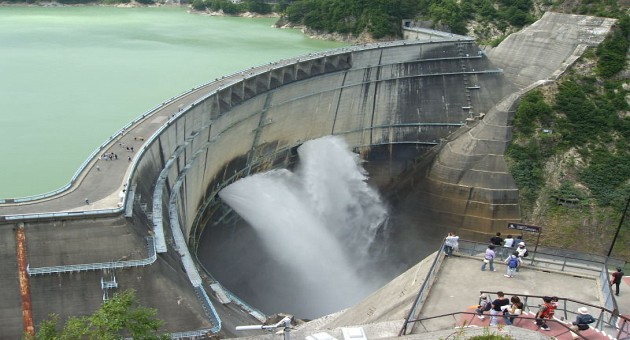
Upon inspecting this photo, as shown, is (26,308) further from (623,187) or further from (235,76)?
(623,187)

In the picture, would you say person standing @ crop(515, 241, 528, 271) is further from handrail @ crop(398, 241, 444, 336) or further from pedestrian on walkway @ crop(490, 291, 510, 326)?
pedestrian on walkway @ crop(490, 291, 510, 326)

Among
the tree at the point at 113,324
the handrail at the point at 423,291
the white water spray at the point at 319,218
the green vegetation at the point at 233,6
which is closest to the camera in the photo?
the handrail at the point at 423,291

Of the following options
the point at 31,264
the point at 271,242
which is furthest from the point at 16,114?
the point at 31,264

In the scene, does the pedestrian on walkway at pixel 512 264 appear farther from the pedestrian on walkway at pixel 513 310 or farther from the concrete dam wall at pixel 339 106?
the concrete dam wall at pixel 339 106

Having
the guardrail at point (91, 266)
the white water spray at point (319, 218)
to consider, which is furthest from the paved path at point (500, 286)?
the white water spray at point (319, 218)

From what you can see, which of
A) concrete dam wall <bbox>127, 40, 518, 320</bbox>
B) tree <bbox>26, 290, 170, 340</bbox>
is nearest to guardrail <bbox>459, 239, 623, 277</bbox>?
tree <bbox>26, 290, 170, 340</bbox>

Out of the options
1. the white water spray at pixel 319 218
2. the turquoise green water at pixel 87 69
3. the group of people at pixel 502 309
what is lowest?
the white water spray at pixel 319 218
